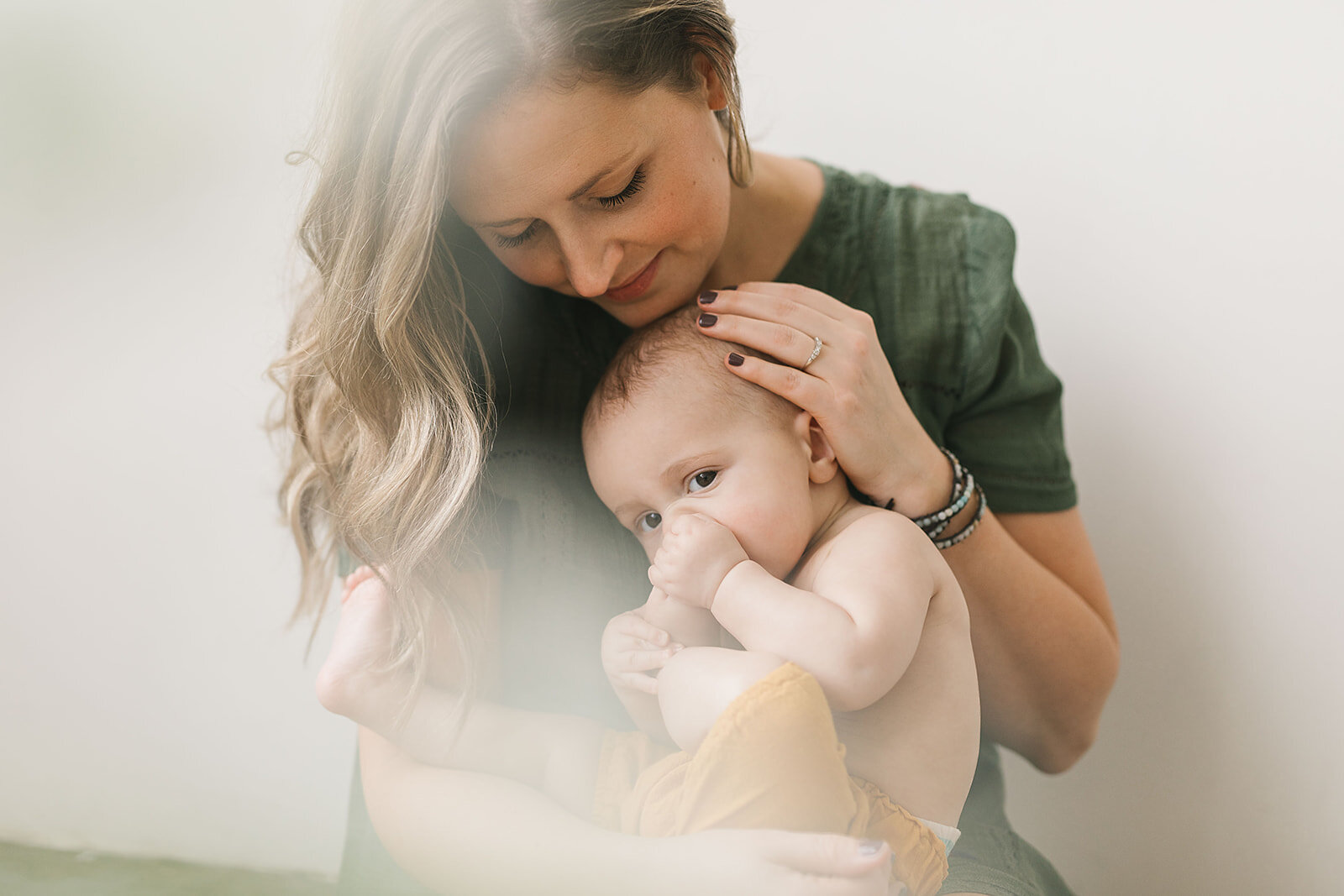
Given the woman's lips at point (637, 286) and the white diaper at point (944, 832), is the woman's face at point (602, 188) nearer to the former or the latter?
the woman's lips at point (637, 286)

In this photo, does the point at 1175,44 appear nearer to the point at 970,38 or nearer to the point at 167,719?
the point at 970,38

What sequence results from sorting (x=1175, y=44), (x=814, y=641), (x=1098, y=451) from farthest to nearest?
(x=1098, y=451) → (x=1175, y=44) → (x=814, y=641)

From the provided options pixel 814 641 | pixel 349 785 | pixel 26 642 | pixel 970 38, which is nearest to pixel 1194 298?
pixel 970 38

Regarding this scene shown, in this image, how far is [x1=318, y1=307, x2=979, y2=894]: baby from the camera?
61cm

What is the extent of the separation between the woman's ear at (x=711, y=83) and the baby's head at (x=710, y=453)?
8.4 inches

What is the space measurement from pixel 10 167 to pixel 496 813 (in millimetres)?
674

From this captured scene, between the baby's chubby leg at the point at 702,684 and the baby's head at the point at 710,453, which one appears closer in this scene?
the baby's chubby leg at the point at 702,684

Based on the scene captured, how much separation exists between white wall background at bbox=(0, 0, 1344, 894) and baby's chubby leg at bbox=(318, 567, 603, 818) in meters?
0.27

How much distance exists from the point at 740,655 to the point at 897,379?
0.42 m

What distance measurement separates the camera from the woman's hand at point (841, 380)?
0.78 m

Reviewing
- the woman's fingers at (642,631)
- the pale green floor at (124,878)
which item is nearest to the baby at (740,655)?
the woman's fingers at (642,631)

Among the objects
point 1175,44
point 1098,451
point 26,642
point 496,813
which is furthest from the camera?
point 1098,451

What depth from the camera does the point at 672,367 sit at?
0.79 meters

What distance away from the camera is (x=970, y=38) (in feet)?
3.74
